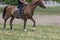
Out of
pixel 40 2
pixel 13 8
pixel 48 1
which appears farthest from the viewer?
pixel 48 1

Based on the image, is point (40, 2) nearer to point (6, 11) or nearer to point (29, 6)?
point (29, 6)

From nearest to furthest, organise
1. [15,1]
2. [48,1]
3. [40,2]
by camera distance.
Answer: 1. [40,2]
2. [15,1]
3. [48,1]

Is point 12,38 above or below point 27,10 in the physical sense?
below

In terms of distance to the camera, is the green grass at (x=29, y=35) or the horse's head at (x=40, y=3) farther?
the horse's head at (x=40, y=3)

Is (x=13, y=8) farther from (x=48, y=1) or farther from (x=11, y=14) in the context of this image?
(x=48, y=1)

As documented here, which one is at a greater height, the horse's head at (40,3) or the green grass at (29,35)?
the horse's head at (40,3)

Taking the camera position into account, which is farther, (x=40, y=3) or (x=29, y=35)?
(x=40, y=3)

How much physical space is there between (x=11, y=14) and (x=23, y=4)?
3.66ft

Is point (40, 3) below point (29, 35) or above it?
above

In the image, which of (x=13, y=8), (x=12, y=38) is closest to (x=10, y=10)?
(x=13, y=8)

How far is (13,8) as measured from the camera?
15062mm

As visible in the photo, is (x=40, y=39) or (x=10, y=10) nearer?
(x=40, y=39)

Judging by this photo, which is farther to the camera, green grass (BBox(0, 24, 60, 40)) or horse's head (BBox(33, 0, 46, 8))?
horse's head (BBox(33, 0, 46, 8))

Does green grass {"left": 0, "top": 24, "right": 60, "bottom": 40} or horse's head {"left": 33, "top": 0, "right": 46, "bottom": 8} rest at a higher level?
horse's head {"left": 33, "top": 0, "right": 46, "bottom": 8}
